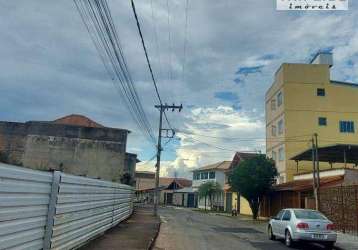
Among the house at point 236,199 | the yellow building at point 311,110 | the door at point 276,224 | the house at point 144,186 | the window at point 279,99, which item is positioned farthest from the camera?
the house at point 144,186

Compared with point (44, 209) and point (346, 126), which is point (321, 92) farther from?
point (44, 209)

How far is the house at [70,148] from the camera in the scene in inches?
1425

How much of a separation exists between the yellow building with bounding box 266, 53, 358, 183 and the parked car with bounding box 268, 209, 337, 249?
27883 millimetres

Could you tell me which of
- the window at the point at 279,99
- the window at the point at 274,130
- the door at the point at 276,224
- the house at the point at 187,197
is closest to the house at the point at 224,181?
the house at the point at 187,197

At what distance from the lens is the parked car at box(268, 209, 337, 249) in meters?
14.6

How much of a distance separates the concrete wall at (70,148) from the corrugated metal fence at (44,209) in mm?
23600

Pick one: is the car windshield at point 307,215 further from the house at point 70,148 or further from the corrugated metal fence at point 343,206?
the house at point 70,148

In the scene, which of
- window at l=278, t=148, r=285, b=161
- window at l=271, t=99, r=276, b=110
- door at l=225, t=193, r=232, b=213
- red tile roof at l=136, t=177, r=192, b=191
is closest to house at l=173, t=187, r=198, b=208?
red tile roof at l=136, t=177, r=192, b=191

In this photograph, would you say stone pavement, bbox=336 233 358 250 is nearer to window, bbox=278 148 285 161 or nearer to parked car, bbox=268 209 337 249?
parked car, bbox=268 209 337 249

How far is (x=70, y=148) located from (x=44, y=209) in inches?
1163

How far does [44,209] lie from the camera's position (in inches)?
305

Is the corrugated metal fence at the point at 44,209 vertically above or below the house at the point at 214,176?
below

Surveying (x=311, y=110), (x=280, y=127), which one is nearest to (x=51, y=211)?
(x=311, y=110)

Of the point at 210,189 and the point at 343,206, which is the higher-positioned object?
the point at 210,189
